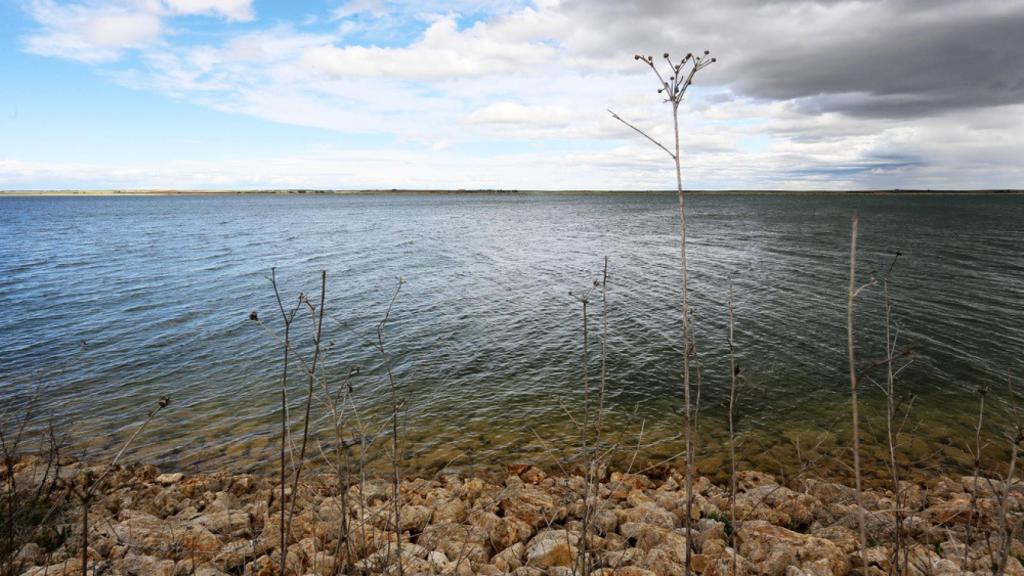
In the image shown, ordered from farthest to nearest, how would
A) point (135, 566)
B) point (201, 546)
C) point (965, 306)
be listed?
point (965, 306), point (201, 546), point (135, 566)

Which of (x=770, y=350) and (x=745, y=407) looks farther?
(x=770, y=350)

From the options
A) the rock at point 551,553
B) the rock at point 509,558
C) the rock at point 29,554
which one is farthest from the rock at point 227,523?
the rock at point 551,553

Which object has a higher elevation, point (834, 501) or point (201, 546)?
point (201, 546)

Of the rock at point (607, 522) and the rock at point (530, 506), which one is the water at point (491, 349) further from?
the rock at point (607, 522)

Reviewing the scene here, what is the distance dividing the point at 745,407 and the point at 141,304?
88.1 ft

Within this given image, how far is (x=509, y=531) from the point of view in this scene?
24.6 feet

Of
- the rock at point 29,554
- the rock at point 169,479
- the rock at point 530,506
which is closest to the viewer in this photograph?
the rock at point 29,554

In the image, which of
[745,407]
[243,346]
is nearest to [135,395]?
[243,346]

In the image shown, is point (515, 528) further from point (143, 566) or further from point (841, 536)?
point (143, 566)

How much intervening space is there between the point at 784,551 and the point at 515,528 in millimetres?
3586

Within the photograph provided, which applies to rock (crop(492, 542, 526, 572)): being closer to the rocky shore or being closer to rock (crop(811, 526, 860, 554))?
the rocky shore

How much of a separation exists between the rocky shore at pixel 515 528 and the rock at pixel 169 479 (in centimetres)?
3

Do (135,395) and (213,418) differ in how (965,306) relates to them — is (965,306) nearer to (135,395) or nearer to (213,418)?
(213,418)

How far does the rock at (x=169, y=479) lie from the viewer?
10000mm
